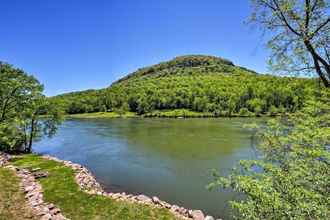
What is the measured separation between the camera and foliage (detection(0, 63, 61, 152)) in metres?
27.7

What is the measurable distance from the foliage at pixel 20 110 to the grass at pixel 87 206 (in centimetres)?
1439

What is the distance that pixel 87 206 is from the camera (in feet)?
40.9

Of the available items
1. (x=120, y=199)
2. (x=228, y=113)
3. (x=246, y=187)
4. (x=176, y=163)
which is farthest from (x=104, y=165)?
(x=228, y=113)

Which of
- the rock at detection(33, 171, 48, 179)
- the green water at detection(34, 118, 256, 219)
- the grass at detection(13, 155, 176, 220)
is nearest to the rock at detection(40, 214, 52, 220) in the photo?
the grass at detection(13, 155, 176, 220)

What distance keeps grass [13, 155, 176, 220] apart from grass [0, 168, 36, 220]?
1.30 meters

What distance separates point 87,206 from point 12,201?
11.0 ft

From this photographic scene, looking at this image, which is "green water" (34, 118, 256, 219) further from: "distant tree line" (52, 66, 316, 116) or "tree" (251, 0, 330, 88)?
"distant tree line" (52, 66, 316, 116)

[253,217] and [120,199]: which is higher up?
[253,217]

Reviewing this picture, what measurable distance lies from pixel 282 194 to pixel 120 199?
911 centimetres

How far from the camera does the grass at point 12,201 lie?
10617 millimetres

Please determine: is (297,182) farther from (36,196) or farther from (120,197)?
(36,196)

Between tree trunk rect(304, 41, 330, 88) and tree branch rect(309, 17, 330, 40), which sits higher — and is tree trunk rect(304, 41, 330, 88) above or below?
below

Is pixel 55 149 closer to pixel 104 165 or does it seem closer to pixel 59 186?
pixel 104 165

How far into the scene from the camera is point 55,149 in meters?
37.0
